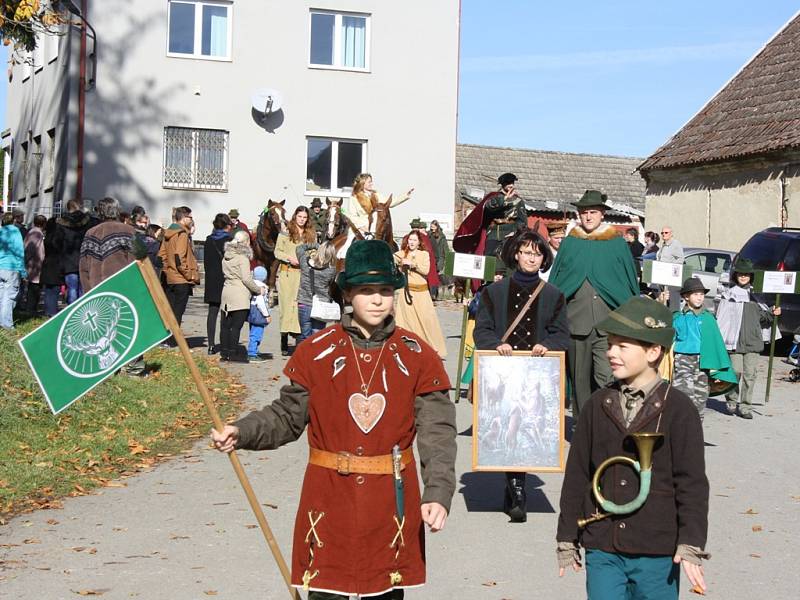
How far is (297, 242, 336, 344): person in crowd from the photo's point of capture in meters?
15.4

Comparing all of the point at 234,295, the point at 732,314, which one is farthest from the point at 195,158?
the point at 732,314

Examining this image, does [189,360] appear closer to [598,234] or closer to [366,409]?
[366,409]

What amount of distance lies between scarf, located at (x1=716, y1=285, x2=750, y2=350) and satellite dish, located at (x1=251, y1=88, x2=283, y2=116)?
18.3 meters

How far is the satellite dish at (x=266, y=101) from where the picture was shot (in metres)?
30.8

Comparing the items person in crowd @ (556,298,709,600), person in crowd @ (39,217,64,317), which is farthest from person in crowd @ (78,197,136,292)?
person in crowd @ (556,298,709,600)

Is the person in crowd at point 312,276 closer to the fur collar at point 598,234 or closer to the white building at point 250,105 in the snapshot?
the fur collar at point 598,234

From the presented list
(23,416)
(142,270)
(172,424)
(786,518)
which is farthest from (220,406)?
(142,270)

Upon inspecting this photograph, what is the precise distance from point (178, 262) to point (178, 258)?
2.3 inches

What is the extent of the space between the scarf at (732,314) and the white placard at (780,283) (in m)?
1.39

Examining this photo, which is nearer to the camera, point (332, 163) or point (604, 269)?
point (604, 269)

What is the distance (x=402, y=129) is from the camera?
32219mm

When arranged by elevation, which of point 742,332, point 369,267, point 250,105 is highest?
point 250,105

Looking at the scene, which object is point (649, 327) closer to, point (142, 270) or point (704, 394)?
point (142, 270)

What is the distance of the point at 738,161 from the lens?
31.2 m
